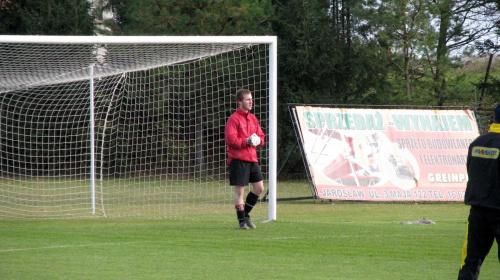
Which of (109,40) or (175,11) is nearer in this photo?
(109,40)

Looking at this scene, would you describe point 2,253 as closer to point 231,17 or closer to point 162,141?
point 162,141

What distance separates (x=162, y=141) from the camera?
20.9 metres

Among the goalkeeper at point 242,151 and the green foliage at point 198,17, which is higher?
the green foliage at point 198,17

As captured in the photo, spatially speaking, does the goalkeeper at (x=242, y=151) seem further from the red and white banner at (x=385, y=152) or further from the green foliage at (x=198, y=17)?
the green foliage at (x=198, y=17)

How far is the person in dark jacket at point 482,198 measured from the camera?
5449mm

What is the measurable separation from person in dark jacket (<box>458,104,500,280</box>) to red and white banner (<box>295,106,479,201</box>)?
1119 centimetres

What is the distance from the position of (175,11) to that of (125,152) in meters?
7.30

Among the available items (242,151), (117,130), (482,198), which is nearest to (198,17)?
(117,130)

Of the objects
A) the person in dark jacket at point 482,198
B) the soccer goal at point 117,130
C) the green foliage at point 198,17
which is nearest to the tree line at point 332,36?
the green foliage at point 198,17

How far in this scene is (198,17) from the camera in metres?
26.4

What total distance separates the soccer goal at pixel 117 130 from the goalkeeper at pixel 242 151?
4.68 feet

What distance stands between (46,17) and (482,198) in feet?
81.0

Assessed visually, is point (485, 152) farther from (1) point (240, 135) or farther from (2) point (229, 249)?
(1) point (240, 135)

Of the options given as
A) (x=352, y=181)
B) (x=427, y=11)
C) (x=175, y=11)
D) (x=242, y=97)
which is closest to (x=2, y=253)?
(x=242, y=97)
